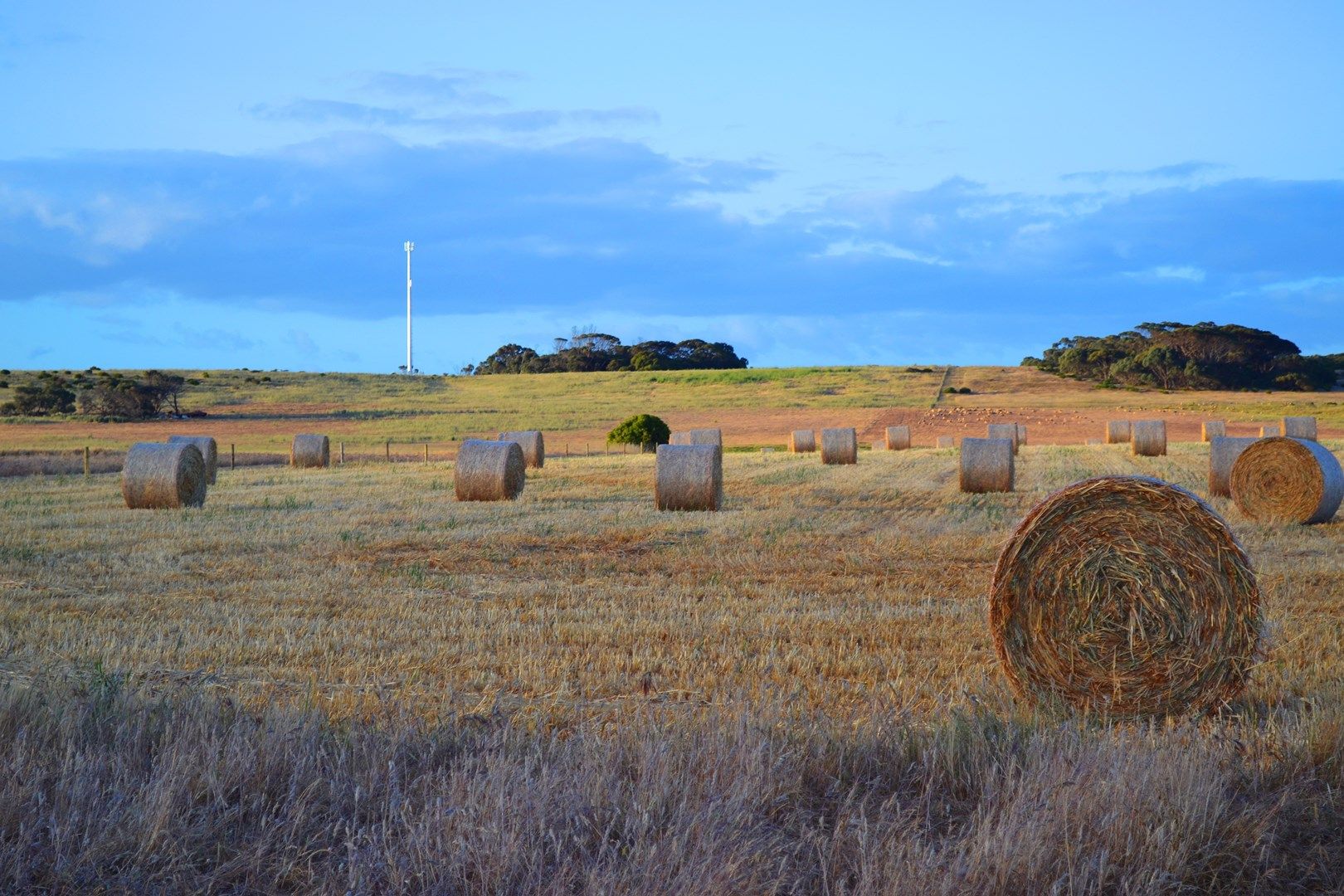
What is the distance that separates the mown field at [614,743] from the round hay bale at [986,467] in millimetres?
10452

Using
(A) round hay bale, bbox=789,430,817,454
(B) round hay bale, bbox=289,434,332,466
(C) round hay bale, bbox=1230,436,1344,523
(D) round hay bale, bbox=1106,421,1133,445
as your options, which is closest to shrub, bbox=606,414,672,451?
(A) round hay bale, bbox=789,430,817,454

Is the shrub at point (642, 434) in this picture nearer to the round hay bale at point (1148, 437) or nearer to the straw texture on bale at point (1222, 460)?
the round hay bale at point (1148, 437)

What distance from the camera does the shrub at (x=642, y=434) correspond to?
47.9 meters

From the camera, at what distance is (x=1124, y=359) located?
260 feet

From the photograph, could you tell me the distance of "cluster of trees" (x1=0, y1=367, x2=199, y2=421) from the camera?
6650cm

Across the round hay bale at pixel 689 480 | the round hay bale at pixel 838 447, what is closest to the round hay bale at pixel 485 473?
the round hay bale at pixel 689 480

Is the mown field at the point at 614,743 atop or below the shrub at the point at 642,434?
below

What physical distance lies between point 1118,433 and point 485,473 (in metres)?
31.6

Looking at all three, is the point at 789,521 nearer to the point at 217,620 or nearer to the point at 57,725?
the point at 217,620

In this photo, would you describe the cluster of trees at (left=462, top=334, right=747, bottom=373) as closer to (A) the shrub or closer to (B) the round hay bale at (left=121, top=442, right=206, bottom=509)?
(A) the shrub

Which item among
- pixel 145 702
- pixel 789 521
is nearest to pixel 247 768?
pixel 145 702

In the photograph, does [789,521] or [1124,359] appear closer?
[789,521]

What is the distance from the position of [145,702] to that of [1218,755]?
16.1ft

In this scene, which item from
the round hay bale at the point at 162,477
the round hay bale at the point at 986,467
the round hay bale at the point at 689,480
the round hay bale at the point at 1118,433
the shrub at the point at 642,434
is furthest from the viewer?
the shrub at the point at 642,434
